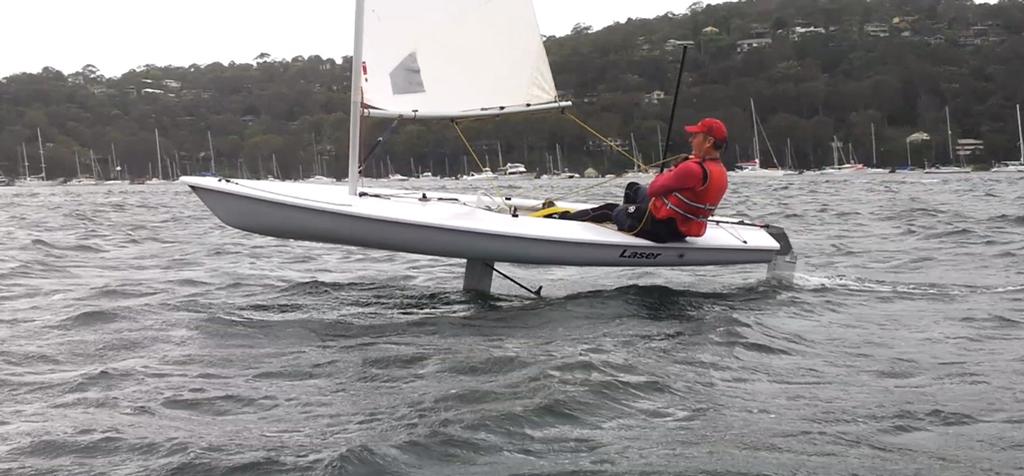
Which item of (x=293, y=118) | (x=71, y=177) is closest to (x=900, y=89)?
(x=293, y=118)

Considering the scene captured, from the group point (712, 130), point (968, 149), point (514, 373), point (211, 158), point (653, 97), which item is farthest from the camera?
point (211, 158)

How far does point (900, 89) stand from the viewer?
9062cm

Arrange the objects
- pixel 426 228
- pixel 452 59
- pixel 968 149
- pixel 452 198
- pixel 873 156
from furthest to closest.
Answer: pixel 873 156
pixel 968 149
pixel 452 198
pixel 452 59
pixel 426 228

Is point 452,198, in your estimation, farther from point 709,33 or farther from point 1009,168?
point 709,33

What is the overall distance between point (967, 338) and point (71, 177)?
96.4m

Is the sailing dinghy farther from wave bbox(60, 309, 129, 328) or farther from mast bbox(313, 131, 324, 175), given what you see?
mast bbox(313, 131, 324, 175)

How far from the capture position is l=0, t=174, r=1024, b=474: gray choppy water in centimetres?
354

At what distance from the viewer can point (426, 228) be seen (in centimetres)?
690

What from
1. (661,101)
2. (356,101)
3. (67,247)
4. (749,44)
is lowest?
(67,247)

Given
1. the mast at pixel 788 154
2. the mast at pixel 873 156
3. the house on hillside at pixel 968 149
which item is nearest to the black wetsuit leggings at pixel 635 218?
the house on hillside at pixel 968 149

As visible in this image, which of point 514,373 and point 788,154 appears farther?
point 788,154

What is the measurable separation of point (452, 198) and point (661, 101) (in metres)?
82.1

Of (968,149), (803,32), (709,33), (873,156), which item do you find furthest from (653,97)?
(803,32)

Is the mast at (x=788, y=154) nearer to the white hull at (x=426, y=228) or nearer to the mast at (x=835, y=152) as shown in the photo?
the mast at (x=835, y=152)
